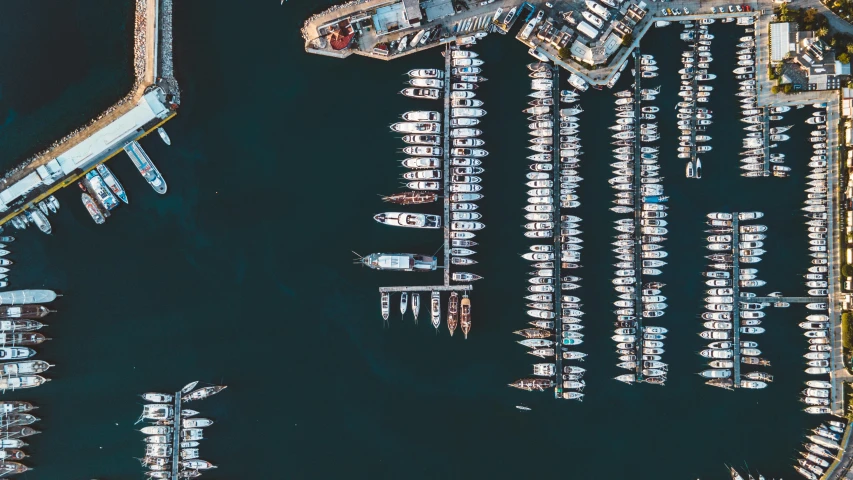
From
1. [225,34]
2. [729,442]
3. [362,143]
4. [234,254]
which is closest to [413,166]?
[362,143]

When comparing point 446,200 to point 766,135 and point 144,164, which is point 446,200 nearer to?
point 144,164

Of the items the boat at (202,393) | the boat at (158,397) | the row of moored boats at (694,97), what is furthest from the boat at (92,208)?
the row of moored boats at (694,97)

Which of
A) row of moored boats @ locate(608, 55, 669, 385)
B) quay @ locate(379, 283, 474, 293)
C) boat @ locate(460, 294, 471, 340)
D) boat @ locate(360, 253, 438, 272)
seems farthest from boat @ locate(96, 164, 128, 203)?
row of moored boats @ locate(608, 55, 669, 385)

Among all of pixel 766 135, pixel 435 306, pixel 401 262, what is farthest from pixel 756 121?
pixel 401 262

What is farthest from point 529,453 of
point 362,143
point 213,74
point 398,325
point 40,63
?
point 40,63

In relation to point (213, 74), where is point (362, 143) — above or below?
below

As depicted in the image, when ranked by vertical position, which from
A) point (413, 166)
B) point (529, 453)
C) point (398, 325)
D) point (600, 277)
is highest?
point (413, 166)

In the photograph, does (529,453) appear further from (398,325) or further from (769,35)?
(769,35)
